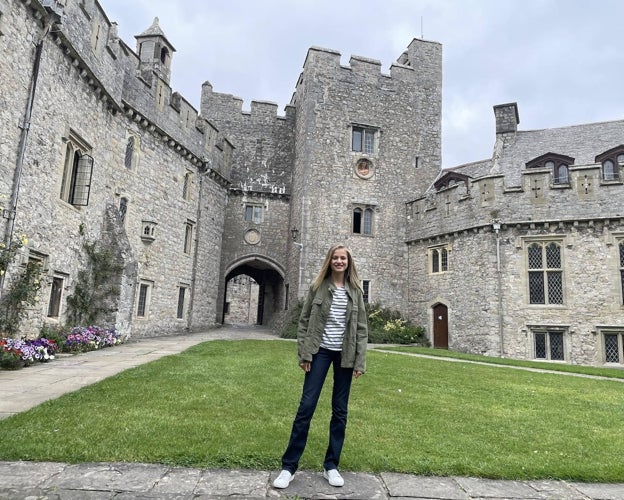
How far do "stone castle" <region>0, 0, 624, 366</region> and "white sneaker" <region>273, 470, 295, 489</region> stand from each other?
29.0 feet

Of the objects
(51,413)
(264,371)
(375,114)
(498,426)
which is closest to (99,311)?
(264,371)

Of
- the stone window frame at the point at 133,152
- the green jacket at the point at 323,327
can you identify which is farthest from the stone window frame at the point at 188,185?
the green jacket at the point at 323,327

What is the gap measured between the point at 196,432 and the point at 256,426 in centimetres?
63

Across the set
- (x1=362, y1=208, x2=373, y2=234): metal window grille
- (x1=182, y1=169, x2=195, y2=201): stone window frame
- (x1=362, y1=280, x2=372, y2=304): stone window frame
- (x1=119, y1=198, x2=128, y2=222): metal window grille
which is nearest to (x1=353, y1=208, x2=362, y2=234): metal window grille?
(x1=362, y1=208, x2=373, y2=234): metal window grille

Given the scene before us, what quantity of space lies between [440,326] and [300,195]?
8573 mm

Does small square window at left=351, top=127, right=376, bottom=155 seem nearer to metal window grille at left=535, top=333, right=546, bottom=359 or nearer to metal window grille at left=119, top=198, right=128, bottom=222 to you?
metal window grille at left=119, top=198, right=128, bottom=222

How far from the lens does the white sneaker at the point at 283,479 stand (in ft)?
10.9

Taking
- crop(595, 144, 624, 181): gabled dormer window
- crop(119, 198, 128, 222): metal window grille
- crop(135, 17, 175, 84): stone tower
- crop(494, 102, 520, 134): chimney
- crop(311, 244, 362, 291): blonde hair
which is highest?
crop(135, 17, 175, 84): stone tower

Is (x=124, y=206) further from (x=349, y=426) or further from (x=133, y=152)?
(x=349, y=426)

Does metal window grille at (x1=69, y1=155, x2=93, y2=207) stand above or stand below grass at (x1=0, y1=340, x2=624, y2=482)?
above

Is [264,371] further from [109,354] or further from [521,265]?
[521,265]

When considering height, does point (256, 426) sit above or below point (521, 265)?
below

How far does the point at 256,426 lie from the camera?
15.6 feet

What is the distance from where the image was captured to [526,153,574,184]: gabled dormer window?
18484mm
